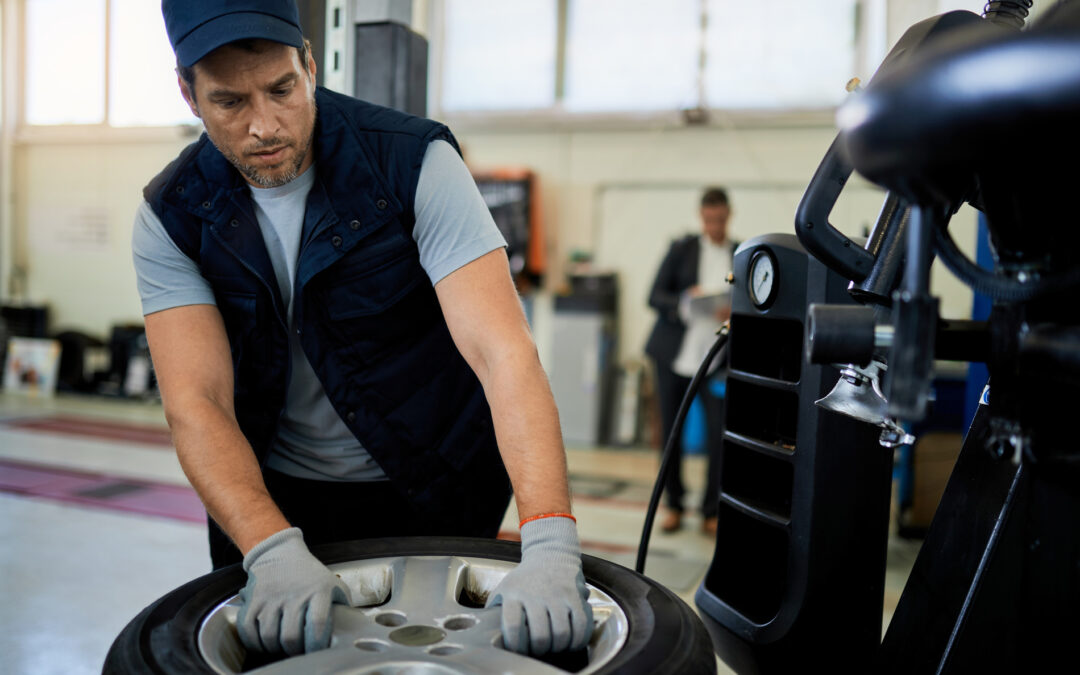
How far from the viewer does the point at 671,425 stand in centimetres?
315

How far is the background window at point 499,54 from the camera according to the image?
598cm

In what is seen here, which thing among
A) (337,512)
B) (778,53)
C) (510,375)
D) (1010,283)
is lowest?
(337,512)

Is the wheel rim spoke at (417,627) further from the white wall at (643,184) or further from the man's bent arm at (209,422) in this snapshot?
the white wall at (643,184)

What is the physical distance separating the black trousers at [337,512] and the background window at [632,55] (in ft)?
15.8

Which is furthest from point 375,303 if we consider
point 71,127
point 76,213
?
point 71,127

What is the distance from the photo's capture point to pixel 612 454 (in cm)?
510

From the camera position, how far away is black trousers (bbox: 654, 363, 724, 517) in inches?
123

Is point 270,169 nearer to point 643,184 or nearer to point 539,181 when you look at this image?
point 643,184

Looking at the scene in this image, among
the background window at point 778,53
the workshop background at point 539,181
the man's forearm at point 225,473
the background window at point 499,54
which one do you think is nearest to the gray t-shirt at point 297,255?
the man's forearm at point 225,473

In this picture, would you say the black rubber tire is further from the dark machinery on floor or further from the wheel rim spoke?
the dark machinery on floor

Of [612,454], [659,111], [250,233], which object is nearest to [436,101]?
[659,111]

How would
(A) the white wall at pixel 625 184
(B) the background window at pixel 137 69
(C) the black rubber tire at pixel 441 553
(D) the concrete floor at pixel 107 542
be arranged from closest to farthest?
(C) the black rubber tire at pixel 441 553 → (D) the concrete floor at pixel 107 542 → (A) the white wall at pixel 625 184 → (B) the background window at pixel 137 69

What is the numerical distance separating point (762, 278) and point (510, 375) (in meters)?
0.37

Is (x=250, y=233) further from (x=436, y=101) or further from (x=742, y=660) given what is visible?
(x=436, y=101)
